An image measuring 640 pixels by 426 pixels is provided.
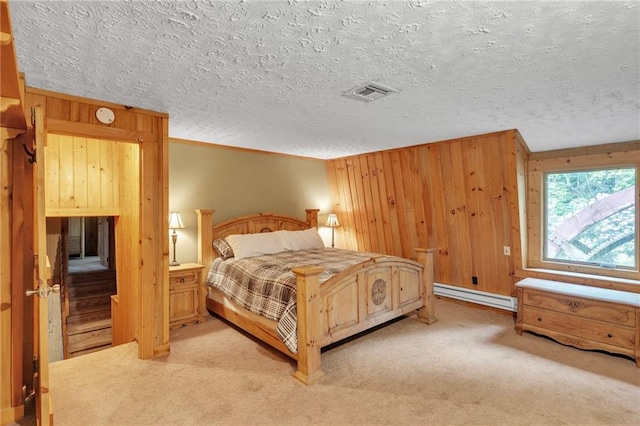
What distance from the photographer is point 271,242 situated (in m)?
4.34

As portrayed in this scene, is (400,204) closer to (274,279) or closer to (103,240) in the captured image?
(274,279)

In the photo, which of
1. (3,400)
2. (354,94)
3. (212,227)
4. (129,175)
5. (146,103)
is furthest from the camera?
(212,227)

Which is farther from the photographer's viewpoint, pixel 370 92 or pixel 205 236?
pixel 205 236

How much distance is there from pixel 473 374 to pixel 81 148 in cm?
434

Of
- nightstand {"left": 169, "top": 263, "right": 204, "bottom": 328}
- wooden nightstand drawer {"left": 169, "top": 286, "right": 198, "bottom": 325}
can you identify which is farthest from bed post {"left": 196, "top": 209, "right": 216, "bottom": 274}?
wooden nightstand drawer {"left": 169, "top": 286, "right": 198, "bottom": 325}

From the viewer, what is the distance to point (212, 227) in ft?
14.0

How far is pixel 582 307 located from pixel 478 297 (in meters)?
1.25

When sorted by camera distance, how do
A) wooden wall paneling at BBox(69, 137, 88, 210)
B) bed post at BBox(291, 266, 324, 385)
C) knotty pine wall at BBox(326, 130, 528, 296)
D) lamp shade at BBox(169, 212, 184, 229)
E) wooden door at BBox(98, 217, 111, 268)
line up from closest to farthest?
bed post at BBox(291, 266, 324, 385)
wooden wall paneling at BBox(69, 137, 88, 210)
knotty pine wall at BBox(326, 130, 528, 296)
lamp shade at BBox(169, 212, 184, 229)
wooden door at BBox(98, 217, 111, 268)

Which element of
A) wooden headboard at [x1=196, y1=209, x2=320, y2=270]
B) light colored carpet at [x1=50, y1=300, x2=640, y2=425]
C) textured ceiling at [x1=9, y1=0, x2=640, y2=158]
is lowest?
light colored carpet at [x1=50, y1=300, x2=640, y2=425]

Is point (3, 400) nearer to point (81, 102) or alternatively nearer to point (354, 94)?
point (81, 102)

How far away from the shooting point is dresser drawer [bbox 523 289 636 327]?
2.77m

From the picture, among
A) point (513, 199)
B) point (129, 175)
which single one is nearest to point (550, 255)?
point (513, 199)

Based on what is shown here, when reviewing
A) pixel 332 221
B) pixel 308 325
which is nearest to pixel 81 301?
pixel 332 221

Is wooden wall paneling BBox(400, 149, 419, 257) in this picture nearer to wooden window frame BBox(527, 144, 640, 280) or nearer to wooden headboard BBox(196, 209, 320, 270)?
wooden window frame BBox(527, 144, 640, 280)
